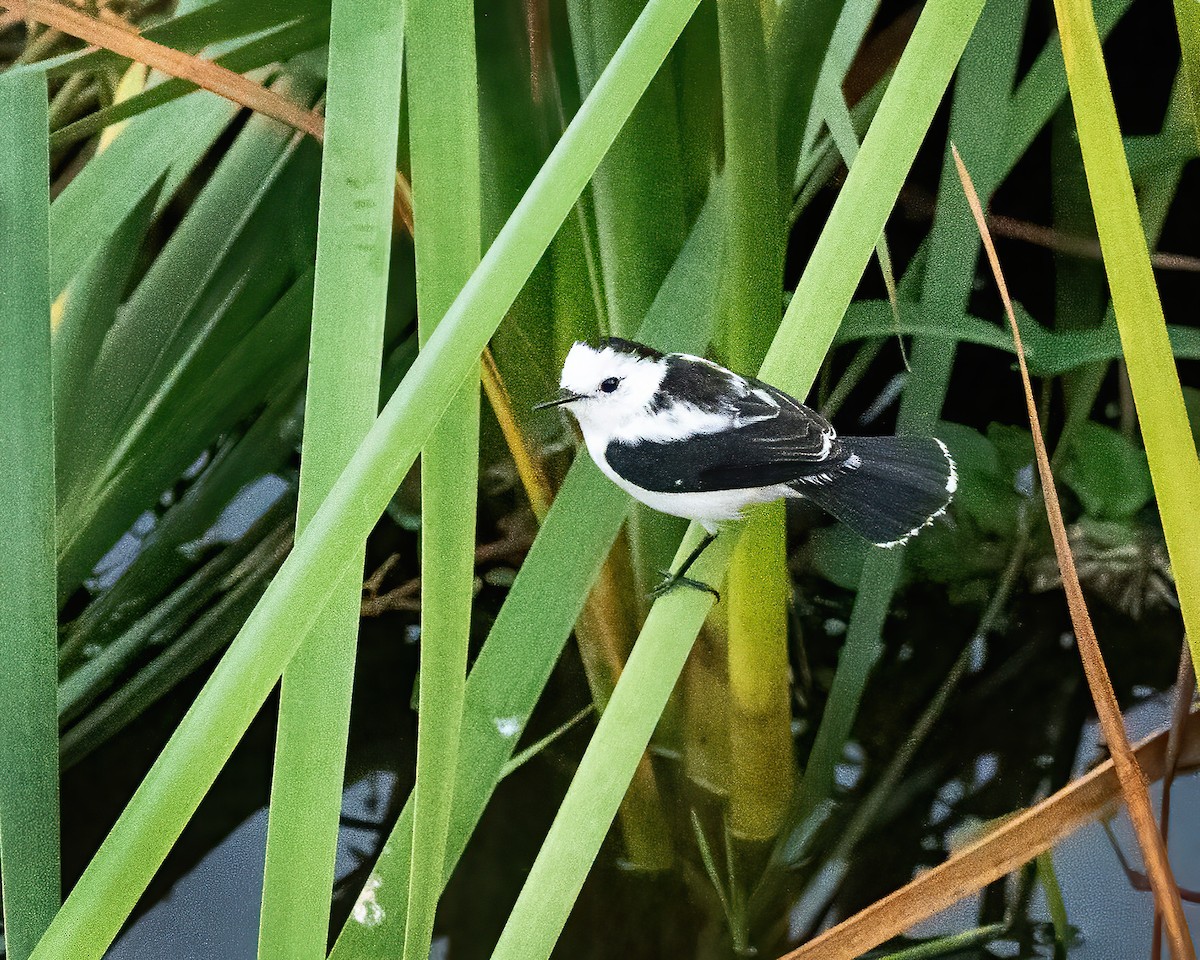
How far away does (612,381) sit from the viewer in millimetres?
1007

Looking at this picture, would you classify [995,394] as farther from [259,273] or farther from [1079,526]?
[259,273]

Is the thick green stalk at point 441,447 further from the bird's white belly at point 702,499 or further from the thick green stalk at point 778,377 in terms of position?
the bird's white belly at point 702,499

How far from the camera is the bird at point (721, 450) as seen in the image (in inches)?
37.6

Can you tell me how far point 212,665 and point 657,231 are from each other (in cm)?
86

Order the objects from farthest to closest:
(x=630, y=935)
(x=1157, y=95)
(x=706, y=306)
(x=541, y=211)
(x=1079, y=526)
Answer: (x=1157, y=95)
(x=1079, y=526)
(x=630, y=935)
(x=706, y=306)
(x=541, y=211)

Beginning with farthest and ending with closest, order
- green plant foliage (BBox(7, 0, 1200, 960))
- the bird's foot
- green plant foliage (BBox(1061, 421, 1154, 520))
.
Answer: green plant foliage (BBox(1061, 421, 1154, 520)) < the bird's foot < green plant foliage (BBox(7, 0, 1200, 960))

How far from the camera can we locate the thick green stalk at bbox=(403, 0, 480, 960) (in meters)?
0.73

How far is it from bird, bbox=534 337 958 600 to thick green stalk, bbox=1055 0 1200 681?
28cm

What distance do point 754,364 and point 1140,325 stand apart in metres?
0.36

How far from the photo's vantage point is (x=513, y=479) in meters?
1.56

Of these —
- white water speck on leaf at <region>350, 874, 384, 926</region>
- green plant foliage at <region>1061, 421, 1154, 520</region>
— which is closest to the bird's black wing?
white water speck on leaf at <region>350, 874, 384, 926</region>

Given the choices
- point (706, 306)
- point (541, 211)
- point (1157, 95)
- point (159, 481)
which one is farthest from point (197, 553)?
point (1157, 95)

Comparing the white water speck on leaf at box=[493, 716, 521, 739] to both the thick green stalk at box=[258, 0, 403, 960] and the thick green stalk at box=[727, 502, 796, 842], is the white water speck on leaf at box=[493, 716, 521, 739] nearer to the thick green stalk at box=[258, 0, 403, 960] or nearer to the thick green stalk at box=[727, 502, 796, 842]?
the thick green stalk at box=[258, 0, 403, 960]

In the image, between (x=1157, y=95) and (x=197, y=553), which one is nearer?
(x=197, y=553)
